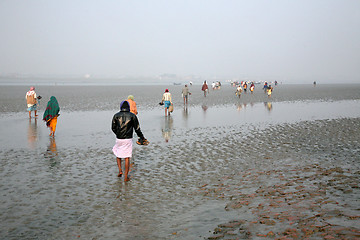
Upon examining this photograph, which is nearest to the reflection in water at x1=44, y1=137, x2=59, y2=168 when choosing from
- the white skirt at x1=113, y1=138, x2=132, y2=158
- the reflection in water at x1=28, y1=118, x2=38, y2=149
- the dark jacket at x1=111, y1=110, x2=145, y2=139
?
the reflection in water at x1=28, y1=118, x2=38, y2=149

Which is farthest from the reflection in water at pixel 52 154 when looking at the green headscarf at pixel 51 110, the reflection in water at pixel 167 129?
the reflection in water at pixel 167 129

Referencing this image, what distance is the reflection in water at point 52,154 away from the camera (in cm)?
→ 968

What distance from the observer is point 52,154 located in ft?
35.1

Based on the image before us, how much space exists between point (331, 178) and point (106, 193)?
520 cm

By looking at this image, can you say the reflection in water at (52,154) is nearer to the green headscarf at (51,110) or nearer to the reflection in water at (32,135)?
the reflection in water at (32,135)

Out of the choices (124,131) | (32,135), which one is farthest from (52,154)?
(32,135)

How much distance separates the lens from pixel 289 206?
6.04 metres

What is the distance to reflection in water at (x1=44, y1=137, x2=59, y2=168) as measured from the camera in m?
9.68

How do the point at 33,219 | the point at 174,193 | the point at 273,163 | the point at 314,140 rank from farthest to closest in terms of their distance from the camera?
the point at 314,140 → the point at 273,163 → the point at 174,193 → the point at 33,219

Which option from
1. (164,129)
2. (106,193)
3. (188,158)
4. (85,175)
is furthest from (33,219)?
(164,129)

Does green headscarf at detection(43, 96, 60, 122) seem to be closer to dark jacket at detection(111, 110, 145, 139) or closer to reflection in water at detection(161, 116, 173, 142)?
reflection in water at detection(161, 116, 173, 142)

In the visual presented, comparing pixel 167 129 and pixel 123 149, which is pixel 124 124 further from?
pixel 167 129

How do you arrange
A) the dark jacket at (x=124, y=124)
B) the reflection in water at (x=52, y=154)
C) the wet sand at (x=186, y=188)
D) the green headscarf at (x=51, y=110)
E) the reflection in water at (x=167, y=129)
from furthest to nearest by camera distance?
1. the reflection in water at (x=167, y=129)
2. the green headscarf at (x=51, y=110)
3. the reflection in water at (x=52, y=154)
4. the dark jacket at (x=124, y=124)
5. the wet sand at (x=186, y=188)

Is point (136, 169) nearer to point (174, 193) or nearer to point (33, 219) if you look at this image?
point (174, 193)
